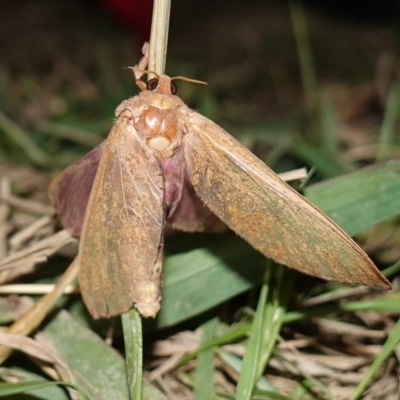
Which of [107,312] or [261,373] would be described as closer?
[107,312]

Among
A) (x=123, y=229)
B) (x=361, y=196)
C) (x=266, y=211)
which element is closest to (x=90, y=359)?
(x=123, y=229)

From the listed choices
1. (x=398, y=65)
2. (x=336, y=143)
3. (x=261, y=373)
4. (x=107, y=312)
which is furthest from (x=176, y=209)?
(x=398, y=65)

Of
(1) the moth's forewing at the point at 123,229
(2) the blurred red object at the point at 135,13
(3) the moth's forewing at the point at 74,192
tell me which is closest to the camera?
(1) the moth's forewing at the point at 123,229

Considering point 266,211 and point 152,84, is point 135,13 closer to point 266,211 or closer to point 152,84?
point 152,84

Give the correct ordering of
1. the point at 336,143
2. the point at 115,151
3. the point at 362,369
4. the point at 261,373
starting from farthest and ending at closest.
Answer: the point at 336,143 < the point at 362,369 < the point at 261,373 < the point at 115,151

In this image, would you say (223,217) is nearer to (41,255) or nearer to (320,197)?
(320,197)

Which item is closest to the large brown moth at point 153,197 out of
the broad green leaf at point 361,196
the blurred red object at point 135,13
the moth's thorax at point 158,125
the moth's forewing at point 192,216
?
the moth's thorax at point 158,125

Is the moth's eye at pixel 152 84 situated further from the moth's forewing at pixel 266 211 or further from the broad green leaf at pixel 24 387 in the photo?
the broad green leaf at pixel 24 387

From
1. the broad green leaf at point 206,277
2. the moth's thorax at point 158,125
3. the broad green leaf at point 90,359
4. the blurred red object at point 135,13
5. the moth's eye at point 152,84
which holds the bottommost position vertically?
the broad green leaf at point 90,359
